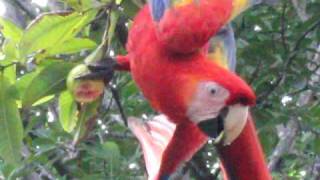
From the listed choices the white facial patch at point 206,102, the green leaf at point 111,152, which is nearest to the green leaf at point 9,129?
the white facial patch at point 206,102

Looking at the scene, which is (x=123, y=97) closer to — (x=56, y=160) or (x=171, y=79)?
(x=56, y=160)

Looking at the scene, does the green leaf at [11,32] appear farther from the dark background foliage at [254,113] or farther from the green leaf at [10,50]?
the dark background foliage at [254,113]

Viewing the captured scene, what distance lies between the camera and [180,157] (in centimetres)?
96

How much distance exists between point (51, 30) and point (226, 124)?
230 millimetres

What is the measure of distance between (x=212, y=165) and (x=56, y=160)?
0.99 feet

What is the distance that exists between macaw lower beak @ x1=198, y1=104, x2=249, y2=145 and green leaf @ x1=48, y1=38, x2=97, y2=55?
0.62 ft

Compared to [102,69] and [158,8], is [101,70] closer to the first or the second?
[102,69]

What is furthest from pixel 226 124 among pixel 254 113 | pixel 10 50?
pixel 254 113

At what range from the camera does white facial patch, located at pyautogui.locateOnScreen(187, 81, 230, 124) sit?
0.87m

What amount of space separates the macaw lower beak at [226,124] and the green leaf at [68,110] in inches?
7.7

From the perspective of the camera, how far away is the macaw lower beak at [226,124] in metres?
0.87

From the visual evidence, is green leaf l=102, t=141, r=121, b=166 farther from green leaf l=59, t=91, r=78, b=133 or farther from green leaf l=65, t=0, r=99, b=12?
green leaf l=65, t=0, r=99, b=12

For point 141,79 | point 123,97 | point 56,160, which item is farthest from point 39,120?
point 141,79

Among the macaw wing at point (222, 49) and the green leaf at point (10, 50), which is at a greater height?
the green leaf at point (10, 50)
